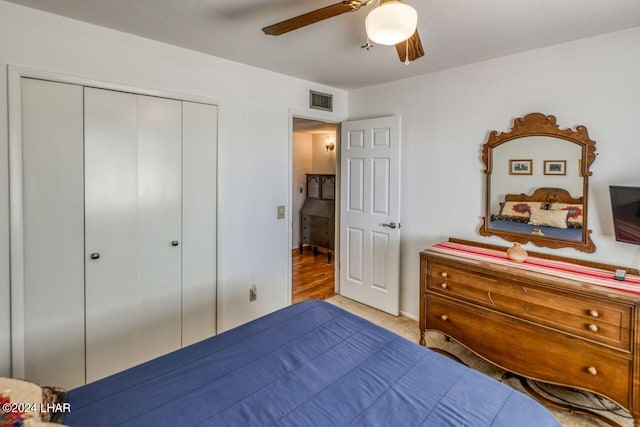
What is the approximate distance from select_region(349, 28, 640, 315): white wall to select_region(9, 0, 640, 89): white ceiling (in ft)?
0.49

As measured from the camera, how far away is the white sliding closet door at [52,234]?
196 centimetres

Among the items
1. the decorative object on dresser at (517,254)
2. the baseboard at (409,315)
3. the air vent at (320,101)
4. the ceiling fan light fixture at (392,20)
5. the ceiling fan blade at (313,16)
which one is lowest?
the baseboard at (409,315)

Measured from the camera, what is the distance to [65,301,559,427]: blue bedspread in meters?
1.16

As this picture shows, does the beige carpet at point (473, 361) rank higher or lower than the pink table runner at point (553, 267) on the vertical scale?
lower

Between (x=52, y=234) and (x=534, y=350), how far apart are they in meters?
3.10

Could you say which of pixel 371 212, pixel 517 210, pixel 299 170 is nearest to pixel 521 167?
pixel 517 210

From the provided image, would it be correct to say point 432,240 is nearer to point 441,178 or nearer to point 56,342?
point 441,178

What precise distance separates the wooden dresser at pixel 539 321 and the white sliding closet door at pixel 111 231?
2227 mm

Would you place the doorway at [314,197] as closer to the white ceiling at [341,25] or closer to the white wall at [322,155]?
the white wall at [322,155]

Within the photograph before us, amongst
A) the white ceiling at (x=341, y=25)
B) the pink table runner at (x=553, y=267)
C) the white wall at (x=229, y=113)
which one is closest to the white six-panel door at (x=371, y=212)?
the white wall at (x=229, y=113)

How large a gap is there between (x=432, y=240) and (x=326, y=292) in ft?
5.09

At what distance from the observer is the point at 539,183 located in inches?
98.5

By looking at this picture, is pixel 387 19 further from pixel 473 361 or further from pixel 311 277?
pixel 311 277

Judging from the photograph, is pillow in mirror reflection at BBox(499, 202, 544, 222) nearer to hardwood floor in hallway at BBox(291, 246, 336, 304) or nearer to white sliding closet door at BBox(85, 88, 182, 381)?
hardwood floor in hallway at BBox(291, 246, 336, 304)
